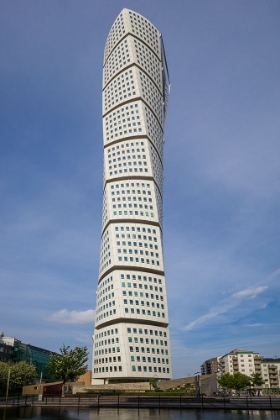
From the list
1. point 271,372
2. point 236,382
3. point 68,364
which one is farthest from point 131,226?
point 271,372

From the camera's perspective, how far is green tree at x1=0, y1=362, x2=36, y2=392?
249 feet

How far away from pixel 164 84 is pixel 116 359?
3851 inches

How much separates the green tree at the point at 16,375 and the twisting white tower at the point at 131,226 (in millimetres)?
15191

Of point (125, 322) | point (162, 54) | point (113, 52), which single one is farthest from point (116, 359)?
point (162, 54)

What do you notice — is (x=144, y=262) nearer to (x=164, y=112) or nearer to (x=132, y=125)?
(x=132, y=125)

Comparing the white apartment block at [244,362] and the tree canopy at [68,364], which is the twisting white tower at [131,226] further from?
the white apartment block at [244,362]

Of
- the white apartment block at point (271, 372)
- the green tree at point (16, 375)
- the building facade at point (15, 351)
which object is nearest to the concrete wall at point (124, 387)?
the green tree at point (16, 375)

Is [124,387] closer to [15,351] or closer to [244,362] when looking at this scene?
[15,351]

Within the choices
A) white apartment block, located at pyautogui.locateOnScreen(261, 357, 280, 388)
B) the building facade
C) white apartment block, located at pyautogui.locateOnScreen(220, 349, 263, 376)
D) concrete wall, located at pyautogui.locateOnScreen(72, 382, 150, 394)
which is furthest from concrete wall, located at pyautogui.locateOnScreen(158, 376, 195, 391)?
white apartment block, located at pyautogui.locateOnScreen(220, 349, 263, 376)

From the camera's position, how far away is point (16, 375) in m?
80.4

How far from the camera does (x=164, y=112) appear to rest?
126812mm

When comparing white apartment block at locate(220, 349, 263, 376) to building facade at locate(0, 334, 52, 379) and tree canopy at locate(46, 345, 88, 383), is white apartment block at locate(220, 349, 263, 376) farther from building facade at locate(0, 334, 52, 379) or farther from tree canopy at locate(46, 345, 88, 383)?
tree canopy at locate(46, 345, 88, 383)

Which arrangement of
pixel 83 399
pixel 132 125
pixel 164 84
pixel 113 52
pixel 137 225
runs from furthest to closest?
pixel 164 84 < pixel 113 52 < pixel 132 125 < pixel 137 225 < pixel 83 399

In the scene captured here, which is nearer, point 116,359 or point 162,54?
point 116,359
